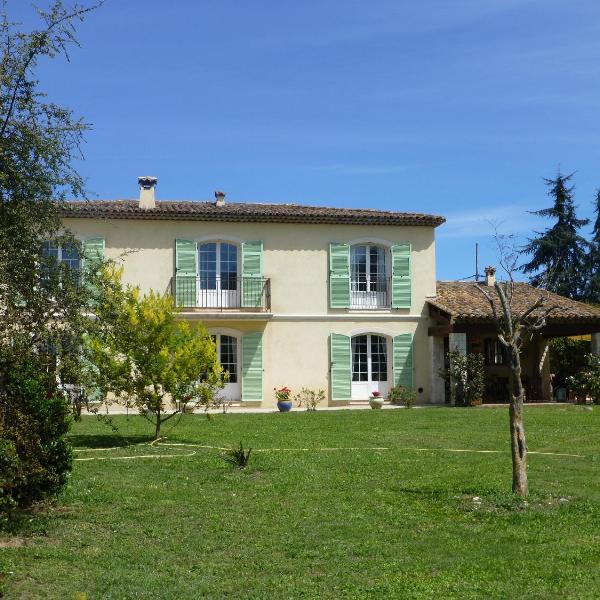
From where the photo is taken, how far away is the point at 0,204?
7.38 metres

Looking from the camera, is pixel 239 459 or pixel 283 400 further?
pixel 283 400

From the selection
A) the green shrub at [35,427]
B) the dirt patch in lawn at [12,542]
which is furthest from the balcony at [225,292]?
the dirt patch in lawn at [12,542]

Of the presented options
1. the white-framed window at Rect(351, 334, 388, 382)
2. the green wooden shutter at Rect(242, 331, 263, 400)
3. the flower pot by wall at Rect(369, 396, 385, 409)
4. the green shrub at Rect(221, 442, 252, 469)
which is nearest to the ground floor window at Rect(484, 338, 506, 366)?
the white-framed window at Rect(351, 334, 388, 382)

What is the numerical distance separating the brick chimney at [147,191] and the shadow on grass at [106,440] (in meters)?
9.87

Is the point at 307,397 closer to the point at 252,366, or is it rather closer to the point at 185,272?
the point at 252,366

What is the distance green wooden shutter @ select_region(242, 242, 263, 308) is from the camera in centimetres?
2459

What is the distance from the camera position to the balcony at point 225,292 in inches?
952

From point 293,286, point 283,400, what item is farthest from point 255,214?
point 283,400

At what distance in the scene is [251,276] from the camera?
80.8 feet

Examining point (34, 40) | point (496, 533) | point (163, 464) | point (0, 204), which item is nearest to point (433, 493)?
point (496, 533)

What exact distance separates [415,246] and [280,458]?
47.6 feet

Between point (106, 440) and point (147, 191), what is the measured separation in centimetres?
1096

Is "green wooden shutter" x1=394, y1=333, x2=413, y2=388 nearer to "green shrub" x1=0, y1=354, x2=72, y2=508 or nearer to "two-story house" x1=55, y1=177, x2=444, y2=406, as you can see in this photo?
"two-story house" x1=55, y1=177, x2=444, y2=406

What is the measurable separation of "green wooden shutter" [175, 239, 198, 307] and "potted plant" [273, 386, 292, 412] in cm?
358
